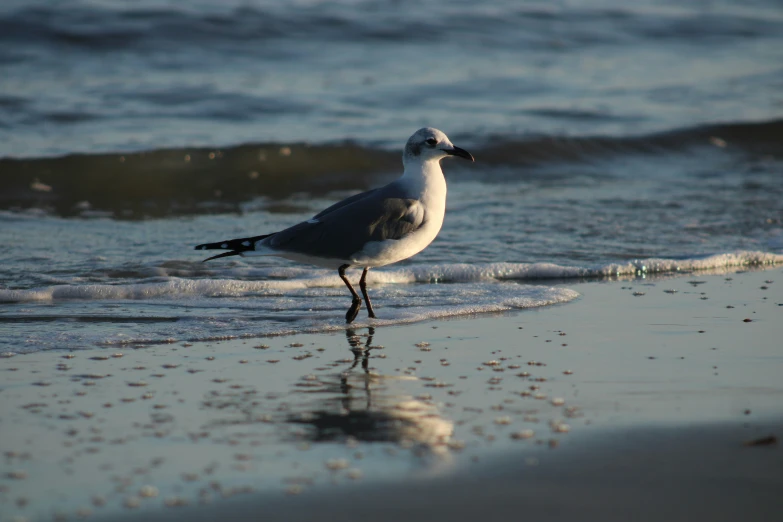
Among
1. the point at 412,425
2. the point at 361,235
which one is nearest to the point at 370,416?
the point at 412,425

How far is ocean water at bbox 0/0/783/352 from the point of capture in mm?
5969

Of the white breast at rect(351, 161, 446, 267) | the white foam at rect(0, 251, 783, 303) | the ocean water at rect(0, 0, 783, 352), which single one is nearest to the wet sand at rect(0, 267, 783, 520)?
the white breast at rect(351, 161, 446, 267)

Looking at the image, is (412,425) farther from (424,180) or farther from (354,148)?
(354,148)

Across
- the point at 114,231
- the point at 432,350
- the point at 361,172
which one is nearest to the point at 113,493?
the point at 432,350

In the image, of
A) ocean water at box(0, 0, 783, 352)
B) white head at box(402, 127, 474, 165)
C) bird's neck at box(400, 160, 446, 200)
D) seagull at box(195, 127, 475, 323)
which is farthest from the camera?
ocean water at box(0, 0, 783, 352)

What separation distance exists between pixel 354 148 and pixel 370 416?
7.96 m

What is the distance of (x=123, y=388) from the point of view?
3.93 metres

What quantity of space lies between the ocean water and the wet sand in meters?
0.70

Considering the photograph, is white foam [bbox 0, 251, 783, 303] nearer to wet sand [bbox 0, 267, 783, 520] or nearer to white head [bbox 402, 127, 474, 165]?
white head [bbox 402, 127, 474, 165]

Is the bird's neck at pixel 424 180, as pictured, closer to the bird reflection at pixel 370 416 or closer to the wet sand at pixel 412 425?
the wet sand at pixel 412 425

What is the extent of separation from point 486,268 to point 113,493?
3.93 meters

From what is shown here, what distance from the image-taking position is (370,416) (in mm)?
3570

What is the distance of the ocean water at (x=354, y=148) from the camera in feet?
19.6

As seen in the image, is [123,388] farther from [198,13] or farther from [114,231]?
[198,13]
